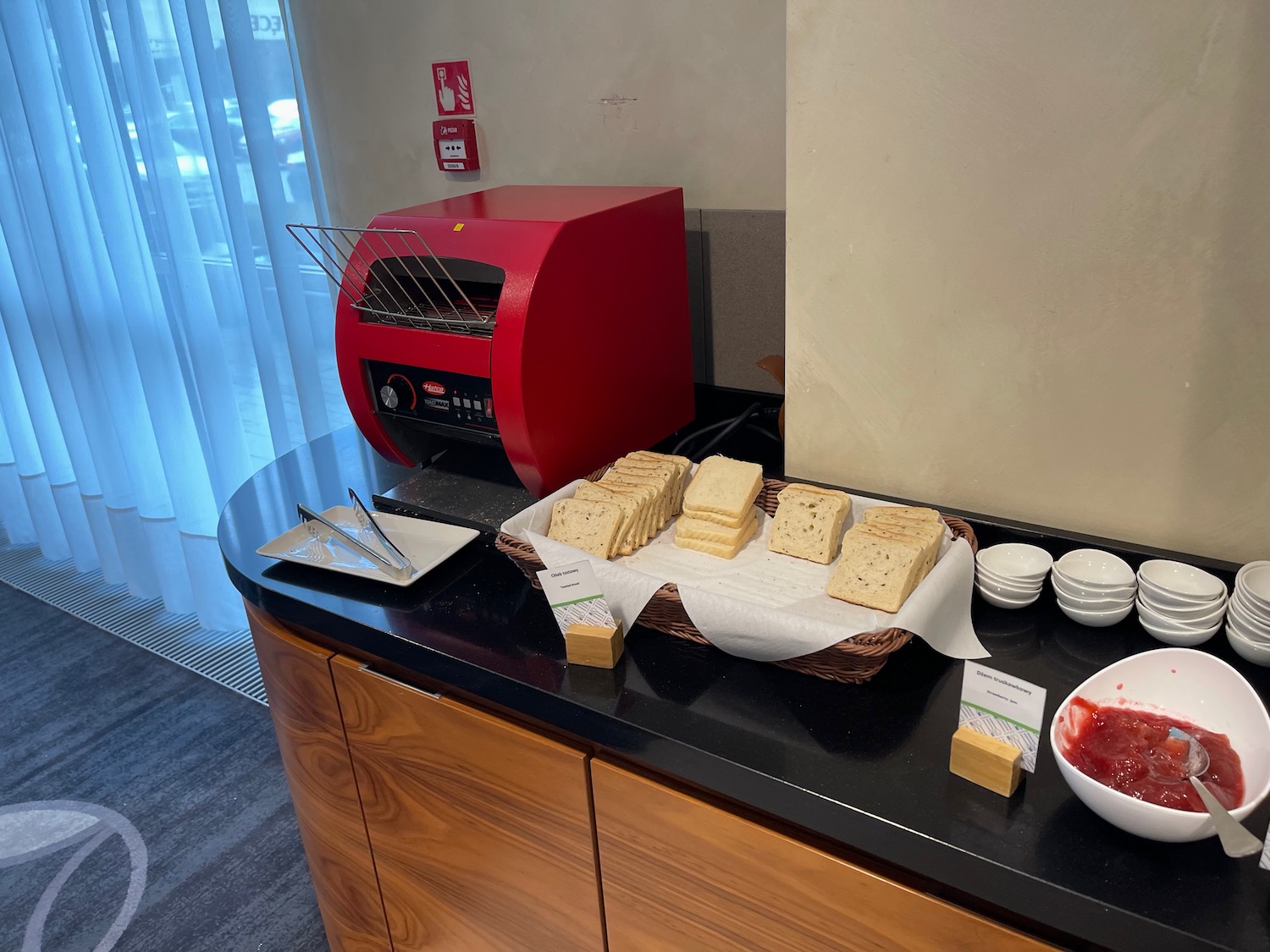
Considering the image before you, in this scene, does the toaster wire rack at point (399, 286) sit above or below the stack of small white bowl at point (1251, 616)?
above

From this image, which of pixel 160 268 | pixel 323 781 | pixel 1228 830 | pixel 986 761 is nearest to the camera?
pixel 1228 830

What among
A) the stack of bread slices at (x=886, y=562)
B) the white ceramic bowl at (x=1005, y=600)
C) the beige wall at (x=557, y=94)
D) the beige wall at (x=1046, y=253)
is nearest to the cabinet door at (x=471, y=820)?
the stack of bread slices at (x=886, y=562)

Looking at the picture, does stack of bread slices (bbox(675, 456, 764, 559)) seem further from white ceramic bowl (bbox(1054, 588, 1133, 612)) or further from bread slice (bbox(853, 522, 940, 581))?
white ceramic bowl (bbox(1054, 588, 1133, 612))

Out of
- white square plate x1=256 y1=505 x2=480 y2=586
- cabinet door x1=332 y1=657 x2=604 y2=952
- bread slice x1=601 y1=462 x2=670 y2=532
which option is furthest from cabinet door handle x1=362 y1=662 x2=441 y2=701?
bread slice x1=601 y1=462 x2=670 y2=532

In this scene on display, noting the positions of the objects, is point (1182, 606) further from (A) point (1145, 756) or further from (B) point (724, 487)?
(B) point (724, 487)

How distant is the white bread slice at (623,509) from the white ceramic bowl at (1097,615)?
1.54ft

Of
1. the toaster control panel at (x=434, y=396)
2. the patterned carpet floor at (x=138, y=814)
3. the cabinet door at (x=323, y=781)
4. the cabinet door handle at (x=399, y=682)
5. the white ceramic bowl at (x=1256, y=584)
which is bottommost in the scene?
the patterned carpet floor at (x=138, y=814)

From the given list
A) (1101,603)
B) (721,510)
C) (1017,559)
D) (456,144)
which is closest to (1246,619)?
(1101,603)

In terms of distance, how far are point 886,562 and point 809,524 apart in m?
0.13

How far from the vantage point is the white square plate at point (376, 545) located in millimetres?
1142

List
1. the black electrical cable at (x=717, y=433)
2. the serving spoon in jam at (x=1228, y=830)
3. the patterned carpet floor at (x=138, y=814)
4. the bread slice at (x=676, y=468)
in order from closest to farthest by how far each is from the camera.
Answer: the serving spoon in jam at (x=1228, y=830)
the bread slice at (x=676, y=468)
the black electrical cable at (x=717, y=433)
the patterned carpet floor at (x=138, y=814)

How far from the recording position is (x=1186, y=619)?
0.90 meters

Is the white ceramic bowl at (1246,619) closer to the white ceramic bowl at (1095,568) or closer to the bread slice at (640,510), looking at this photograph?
the white ceramic bowl at (1095,568)

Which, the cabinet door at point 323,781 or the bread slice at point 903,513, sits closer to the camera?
the bread slice at point 903,513
